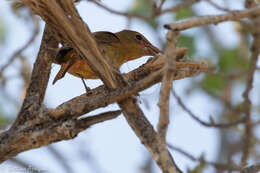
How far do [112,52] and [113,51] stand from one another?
0.06ft

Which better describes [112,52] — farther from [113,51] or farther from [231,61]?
[231,61]

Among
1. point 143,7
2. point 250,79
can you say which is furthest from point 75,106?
point 143,7

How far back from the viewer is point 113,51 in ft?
12.7

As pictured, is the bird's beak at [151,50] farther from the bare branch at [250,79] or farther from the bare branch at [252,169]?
the bare branch at [252,169]

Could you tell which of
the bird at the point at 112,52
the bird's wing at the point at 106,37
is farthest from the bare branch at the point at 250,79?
the bird's wing at the point at 106,37

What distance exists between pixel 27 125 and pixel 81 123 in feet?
1.37

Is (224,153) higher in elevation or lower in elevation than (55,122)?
lower

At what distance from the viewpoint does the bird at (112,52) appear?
3219mm

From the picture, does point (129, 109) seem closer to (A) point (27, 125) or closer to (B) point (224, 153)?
(A) point (27, 125)

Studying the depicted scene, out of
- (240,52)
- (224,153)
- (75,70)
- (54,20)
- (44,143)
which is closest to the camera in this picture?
(54,20)

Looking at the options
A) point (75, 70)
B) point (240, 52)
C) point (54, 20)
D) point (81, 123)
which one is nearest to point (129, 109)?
point (81, 123)

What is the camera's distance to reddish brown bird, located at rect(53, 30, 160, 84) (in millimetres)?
3240

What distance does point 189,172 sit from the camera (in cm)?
270

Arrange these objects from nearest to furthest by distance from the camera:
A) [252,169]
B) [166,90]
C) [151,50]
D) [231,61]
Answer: [166,90] → [252,169] → [151,50] → [231,61]
